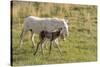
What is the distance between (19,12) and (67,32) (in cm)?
67

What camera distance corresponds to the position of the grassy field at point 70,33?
248 cm

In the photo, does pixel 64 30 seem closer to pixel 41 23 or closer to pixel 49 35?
pixel 49 35

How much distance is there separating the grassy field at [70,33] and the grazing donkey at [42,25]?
0.16 feet

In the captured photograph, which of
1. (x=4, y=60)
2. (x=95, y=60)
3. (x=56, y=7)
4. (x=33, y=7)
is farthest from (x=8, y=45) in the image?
(x=95, y=60)

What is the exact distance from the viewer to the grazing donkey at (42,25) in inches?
99.2

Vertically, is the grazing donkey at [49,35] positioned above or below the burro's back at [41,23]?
below

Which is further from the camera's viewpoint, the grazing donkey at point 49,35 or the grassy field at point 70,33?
the grazing donkey at point 49,35

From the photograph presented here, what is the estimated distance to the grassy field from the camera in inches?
97.6

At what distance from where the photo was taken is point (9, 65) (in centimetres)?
243

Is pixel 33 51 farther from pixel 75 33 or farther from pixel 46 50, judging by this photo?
pixel 75 33

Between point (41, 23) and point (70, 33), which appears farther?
point (70, 33)

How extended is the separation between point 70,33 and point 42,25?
0.39m

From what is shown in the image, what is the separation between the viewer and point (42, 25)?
8.48ft

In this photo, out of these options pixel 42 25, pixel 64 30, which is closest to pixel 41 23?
pixel 42 25
